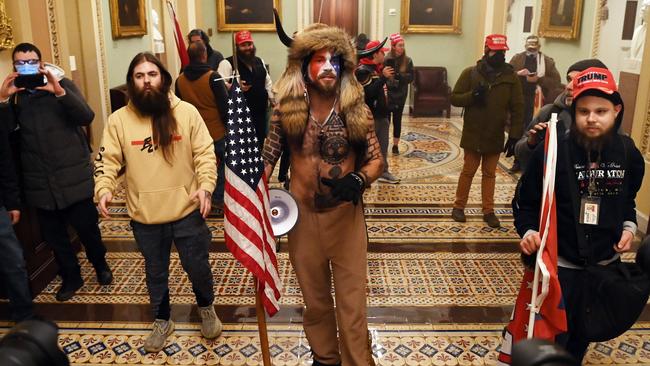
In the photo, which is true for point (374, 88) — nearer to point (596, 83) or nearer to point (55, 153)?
point (55, 153)

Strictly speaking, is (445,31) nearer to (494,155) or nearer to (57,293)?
(494,155)

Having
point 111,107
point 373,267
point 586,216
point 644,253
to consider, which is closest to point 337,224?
point 586,216

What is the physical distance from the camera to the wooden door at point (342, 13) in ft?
47.0

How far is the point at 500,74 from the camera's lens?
5574 mm

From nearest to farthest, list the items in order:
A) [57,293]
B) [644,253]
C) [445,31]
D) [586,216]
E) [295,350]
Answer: [644,253] < [586,216] < [295,350] < [57,293] < [445,31]

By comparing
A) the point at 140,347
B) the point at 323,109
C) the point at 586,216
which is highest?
the point at 323,109

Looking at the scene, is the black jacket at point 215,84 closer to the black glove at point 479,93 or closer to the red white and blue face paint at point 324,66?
the black glove at point 479,93

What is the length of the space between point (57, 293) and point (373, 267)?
8.50 feet

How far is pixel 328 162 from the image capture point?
119 inches

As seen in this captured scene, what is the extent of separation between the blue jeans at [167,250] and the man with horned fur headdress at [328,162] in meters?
0.75

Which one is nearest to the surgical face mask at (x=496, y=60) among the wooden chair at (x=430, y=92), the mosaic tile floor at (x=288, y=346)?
the mosaic tile floor at (x=288, y=346)

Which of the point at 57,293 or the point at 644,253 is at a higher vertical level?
the point at 644,253

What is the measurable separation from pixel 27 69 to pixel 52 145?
57 cm

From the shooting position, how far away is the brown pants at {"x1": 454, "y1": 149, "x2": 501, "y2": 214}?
5839 mm
